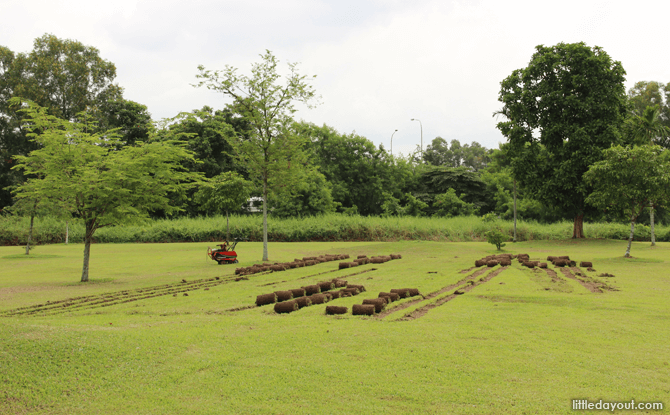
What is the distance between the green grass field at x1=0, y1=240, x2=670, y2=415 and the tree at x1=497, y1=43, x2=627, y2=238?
2198 centimetres

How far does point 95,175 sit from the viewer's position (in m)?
14.7

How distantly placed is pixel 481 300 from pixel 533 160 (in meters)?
25.6

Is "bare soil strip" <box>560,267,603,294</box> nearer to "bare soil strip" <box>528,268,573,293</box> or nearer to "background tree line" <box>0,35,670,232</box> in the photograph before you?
"bare soil strip" <box>528,268,573,293</box>

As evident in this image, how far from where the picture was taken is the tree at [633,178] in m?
Answer: 19.0

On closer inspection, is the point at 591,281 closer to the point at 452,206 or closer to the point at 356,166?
the point at 452,206

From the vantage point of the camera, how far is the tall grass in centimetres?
3653

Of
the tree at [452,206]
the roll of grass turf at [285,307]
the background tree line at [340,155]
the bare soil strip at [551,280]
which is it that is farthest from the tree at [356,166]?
the roll of grass turf at [285,307]

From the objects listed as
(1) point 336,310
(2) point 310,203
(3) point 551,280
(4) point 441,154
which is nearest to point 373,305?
(1) point 336,310

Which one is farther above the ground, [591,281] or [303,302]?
[591,281]

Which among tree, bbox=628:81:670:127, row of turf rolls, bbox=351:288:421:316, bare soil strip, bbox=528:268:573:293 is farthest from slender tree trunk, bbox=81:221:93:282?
tree, bbox=628:81:670:127

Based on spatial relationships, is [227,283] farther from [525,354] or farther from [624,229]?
[624,229]

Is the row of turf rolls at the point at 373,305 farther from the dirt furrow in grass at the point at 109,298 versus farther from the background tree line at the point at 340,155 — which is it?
the background tree line at the point at 340,155

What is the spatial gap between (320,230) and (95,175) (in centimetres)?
2552

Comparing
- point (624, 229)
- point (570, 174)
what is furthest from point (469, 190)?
point (570, 174)
